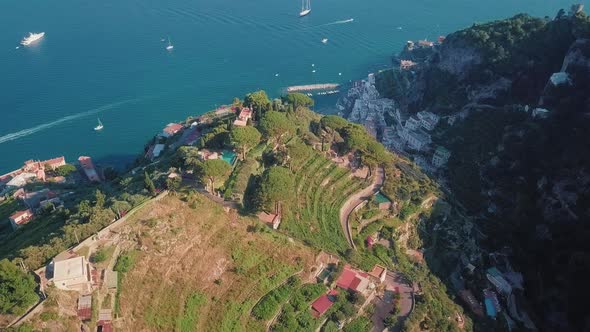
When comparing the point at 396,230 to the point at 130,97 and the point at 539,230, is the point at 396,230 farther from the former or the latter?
the point at 130,97

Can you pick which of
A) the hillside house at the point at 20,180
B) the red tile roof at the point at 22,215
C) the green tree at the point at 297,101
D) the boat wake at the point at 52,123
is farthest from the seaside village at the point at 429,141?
the hillside house at the point at 20,180

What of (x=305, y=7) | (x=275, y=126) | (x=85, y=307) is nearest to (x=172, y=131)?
(x=275, y=126)

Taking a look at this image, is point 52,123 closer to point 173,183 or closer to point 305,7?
point 173,183

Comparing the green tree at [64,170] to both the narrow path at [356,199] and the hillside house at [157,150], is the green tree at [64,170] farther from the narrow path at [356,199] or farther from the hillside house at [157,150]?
the narrow path at [356,199]

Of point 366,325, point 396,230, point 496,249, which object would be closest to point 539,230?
point 496,249

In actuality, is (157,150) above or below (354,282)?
below

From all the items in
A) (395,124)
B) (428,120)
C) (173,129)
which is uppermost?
(428,120)

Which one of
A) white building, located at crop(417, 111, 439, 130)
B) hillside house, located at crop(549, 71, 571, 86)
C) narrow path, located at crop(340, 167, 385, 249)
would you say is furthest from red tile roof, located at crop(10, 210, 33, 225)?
hillside house, located at crop(549, 71, 571, 86)
